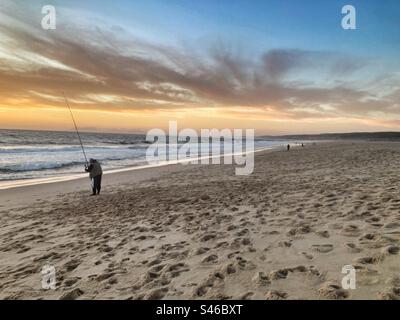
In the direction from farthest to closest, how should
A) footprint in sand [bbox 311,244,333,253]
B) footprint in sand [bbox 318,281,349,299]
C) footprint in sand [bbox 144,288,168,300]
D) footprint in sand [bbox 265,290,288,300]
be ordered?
footprint in sand [bbox 311,244,333,253]
footprint in sand [bbox 144,288,168,300]
footprint in sand [bbox 265,290,288,300]
footprint in sand [bbox 318,281,349,299]

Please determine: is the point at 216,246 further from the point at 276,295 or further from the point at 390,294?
the point at 390,294

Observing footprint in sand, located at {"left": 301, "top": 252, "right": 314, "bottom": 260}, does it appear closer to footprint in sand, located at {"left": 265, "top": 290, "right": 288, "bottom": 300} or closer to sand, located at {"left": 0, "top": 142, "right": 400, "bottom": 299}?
sand, located at {"left": 0, "top": 142, "right": 400, "bottom": 299}

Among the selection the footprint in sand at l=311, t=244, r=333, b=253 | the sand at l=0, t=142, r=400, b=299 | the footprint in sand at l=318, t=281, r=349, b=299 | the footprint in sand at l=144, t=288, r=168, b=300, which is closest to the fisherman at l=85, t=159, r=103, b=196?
the sand at l=0, t=142, r=400, b=299

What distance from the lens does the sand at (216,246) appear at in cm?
432

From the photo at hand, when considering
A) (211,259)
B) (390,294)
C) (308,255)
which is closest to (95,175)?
(211,259)

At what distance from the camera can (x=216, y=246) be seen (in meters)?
6.00

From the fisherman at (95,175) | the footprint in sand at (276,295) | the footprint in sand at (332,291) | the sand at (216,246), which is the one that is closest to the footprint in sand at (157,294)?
the sand at (216,246)

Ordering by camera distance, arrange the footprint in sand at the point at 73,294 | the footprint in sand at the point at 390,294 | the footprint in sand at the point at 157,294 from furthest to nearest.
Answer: the footprint in sand at the point at 73,294 < the footprint in sand at the point at 157,294 < the footprint in sand at the point at 390,294

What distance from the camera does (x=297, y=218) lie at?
7312 millimetres

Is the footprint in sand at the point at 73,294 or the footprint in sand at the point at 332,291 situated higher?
the footprint in sand at the point at 332,291

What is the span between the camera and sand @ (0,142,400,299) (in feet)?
14.2

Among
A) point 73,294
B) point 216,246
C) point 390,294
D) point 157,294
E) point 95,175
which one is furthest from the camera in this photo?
point 95,175

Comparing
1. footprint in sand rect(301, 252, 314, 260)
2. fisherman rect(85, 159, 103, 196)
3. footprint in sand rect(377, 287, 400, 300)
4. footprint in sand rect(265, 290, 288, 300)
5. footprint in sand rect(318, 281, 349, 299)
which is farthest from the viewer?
fisherman rect(85, 159, 103, 196)

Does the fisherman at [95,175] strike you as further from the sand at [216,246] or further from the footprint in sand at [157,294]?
the footprint in sand at [157,294]
